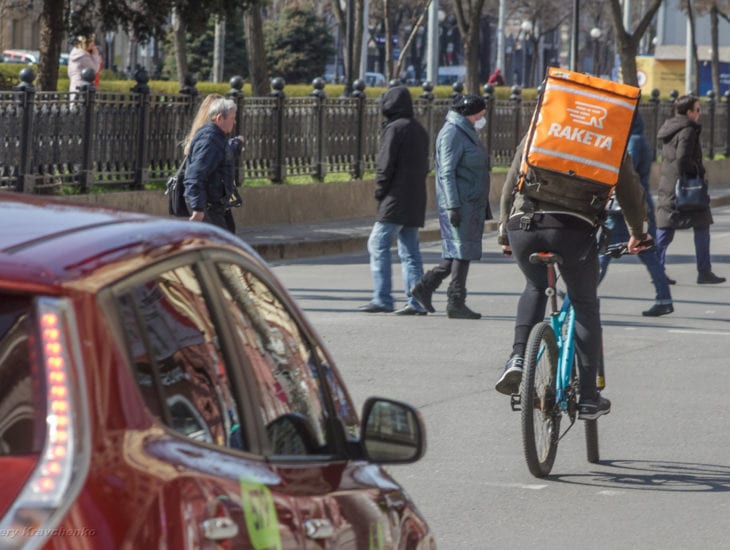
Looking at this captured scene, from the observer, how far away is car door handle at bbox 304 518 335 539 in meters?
3.10

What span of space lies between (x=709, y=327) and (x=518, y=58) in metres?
120

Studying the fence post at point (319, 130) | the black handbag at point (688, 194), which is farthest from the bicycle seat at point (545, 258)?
the fence post at point (319, 130)

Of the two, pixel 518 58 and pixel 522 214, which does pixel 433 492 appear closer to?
pixel 522 214

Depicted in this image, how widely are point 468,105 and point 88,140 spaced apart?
665cm

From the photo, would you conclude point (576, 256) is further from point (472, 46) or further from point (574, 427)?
point (472, 46)

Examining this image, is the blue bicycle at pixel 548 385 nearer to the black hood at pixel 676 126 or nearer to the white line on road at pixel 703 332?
the white line on road at pixel 703 332

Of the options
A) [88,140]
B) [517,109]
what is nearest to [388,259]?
[88,140]

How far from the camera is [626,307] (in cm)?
1451

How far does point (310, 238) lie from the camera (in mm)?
19516

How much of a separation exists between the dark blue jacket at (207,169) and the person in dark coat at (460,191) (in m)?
1.86

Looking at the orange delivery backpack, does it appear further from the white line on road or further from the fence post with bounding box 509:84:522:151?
the fence post with bounding box 509:84:522:151

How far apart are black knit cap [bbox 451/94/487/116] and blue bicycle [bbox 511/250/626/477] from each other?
16.6 ft

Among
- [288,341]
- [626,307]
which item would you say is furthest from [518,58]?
[288,341]

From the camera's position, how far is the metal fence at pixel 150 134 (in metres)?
17.0
